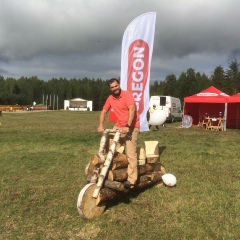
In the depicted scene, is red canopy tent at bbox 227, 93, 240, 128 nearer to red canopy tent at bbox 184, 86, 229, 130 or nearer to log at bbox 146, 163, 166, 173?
red canopy tent at bbox 184, 86, 229, 130

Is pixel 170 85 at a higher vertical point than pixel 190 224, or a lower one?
higher

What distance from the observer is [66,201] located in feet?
19.4

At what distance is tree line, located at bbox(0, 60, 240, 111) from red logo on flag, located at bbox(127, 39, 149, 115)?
67.9 metres

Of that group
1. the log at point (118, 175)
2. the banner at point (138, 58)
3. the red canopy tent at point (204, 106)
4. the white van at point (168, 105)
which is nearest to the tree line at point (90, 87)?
the white van at point (168, 105)

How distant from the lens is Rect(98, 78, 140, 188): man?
5.72 m

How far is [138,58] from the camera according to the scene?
34.6 feet

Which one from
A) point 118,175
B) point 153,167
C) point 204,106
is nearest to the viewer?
point 118,175

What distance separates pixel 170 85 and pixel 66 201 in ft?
308

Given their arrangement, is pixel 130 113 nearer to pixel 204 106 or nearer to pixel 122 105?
pixel 122 105

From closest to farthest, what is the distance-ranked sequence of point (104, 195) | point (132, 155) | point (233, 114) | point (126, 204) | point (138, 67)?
point (104, 195), point (126, 204), point (132, 155), point (138, 67), point (233, 114)

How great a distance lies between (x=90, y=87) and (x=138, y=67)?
368 ft

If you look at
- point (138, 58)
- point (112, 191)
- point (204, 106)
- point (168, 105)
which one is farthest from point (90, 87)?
point (112, 191)

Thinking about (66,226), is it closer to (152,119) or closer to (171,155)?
(171,155)

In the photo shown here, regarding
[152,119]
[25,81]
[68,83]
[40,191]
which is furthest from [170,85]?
[40,191]
